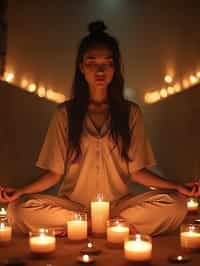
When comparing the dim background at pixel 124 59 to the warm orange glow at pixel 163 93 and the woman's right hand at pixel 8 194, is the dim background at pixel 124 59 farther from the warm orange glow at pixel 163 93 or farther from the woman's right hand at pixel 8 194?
the woman's right hand at pixel 8 194

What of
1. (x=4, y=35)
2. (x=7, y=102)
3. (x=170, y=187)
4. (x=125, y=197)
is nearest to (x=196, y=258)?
(x=170, y=187)

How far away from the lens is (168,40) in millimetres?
4520

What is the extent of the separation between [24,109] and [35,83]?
12.9 inches

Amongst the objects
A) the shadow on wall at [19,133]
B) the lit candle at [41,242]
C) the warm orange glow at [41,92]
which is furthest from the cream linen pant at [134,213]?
the warm orange glow at [41,92]

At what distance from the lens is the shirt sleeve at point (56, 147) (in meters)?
2.77

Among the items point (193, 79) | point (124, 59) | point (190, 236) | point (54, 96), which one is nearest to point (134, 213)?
point (190, 236)

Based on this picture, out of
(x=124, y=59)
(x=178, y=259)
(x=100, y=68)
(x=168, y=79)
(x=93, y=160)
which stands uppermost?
(x=124, y=59)

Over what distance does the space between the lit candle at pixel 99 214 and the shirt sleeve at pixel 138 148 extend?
322 millimetres

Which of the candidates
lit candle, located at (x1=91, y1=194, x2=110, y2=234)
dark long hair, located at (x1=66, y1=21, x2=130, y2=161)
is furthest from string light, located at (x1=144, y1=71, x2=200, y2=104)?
lit candle, located at (x1=91, y1=194, x2=110, y2=234)

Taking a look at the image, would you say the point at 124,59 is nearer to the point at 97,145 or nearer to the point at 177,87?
the point at 177,87

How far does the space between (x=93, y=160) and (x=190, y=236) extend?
74 centimetres

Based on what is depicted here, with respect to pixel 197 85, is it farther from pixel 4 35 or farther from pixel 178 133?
pixel 4 35

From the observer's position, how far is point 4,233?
2439mm

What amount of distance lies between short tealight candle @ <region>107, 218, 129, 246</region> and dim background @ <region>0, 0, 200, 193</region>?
1.57 meters
